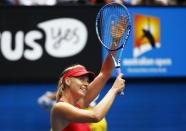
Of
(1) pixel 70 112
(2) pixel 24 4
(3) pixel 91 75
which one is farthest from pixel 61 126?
(2) pixel 24 4

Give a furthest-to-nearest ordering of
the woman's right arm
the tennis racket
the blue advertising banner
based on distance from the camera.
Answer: the blue advertising banner < the tennis racket < the woman's right arm

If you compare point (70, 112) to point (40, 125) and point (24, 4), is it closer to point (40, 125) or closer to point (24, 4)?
point (40, 125)

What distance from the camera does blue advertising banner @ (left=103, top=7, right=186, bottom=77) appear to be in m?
8.15

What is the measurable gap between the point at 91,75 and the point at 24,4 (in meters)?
3.93

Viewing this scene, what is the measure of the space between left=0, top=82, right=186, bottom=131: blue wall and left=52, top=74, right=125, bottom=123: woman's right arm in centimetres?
376

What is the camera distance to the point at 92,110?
4.13m

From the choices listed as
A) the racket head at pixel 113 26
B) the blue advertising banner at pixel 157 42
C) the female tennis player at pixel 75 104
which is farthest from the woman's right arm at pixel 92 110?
the blue advertising banner at pixel 157 42

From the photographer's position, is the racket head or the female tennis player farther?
the racket head

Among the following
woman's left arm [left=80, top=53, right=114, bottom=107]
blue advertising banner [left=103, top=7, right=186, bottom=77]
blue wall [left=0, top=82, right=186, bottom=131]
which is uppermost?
woman's left arm [left=80, top=53, right=114, bottom=107]

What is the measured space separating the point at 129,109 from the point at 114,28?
3635mm

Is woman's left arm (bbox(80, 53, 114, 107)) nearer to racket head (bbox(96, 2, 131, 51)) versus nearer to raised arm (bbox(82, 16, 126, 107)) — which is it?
raised arm (bbox(82, 16, 126, 107))

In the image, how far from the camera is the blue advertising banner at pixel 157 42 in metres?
8.15

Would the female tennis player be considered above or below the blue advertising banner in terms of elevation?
above

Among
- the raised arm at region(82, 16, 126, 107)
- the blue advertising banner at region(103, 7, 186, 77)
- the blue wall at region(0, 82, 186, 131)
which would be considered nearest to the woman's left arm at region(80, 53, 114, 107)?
the raised arm at region(82, 16, 126, 107)
